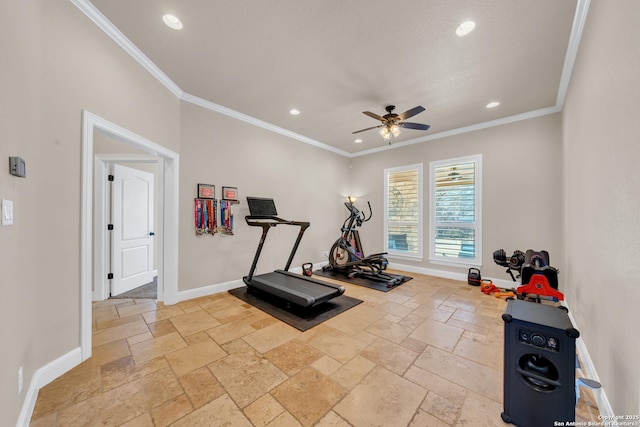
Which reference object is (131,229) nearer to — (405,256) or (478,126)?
(405,256)

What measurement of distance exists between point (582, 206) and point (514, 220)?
2124 mm

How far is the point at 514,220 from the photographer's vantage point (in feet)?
14.4

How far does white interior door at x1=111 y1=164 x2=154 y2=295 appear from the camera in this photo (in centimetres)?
400

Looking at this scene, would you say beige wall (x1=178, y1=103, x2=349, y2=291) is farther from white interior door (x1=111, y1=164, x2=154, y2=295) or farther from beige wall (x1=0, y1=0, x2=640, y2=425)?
white interior door (x1=111, y1=164, x2=154, y2=295)

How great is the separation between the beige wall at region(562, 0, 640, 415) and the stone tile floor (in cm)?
58

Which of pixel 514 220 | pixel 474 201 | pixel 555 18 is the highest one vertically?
pixel 555 18

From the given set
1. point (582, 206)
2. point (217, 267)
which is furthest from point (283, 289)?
point (582, 206)

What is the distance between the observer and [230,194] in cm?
426

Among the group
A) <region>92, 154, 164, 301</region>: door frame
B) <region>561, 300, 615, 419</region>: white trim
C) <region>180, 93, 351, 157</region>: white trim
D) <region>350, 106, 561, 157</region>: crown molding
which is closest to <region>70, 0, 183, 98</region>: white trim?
<region>180, 93, 351, 157</region>: white trim

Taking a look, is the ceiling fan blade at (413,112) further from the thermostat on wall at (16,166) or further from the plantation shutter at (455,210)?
the thermostat on wall at (16,166)

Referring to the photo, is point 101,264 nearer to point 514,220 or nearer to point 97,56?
point 97,56

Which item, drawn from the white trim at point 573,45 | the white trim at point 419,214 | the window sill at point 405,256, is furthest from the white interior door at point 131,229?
the white trim at point 573,45

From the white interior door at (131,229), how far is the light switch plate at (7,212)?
2994mm

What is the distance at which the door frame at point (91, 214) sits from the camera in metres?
2.23
